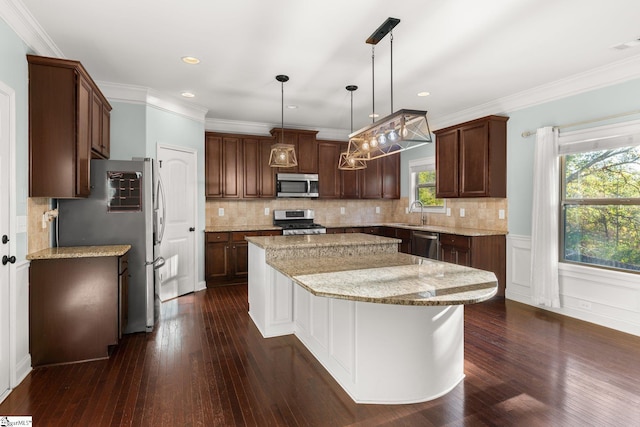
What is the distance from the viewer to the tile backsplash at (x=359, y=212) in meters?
5.04

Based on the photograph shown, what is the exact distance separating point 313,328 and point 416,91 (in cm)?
311

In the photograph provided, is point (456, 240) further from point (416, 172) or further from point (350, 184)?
point (350, 184)

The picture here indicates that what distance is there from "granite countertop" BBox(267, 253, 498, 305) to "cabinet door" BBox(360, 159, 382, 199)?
12.7 ft

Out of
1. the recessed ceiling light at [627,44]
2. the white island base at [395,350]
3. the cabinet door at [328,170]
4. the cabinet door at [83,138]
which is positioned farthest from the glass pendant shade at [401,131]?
the cabinet door at [328,170]

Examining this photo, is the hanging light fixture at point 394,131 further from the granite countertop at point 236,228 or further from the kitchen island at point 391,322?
the granite countertop at point 236,228

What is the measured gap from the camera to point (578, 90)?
3.86m

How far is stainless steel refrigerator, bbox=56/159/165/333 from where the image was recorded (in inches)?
125

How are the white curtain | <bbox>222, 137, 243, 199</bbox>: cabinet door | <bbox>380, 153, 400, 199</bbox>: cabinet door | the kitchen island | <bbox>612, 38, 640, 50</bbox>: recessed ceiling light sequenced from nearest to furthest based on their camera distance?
1. the kitchen island
2. <bbox>612, 38, 640, 50</bbox>: recessed ceiling light
3. the white curtain
4. <bbox>222, 137, 243, 199</bbox>: cabinet door
5. <bbox>380, 153, 400, 199</bbox>: cabinet door

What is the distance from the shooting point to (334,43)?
3.00m

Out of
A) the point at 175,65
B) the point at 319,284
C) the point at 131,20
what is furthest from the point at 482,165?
the point at 131,20

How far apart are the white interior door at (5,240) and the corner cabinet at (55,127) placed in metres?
0.29

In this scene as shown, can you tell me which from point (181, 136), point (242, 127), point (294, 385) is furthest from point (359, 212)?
point (294, 385)

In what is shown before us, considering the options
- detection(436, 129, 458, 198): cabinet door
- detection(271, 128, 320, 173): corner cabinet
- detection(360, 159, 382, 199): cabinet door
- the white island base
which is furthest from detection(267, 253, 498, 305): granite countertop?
detection(360, 159, 382, 199): cabinet door

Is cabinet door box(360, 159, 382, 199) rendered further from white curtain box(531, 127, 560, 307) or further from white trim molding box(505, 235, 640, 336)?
white curtain box(531, 127, 560, 307)
